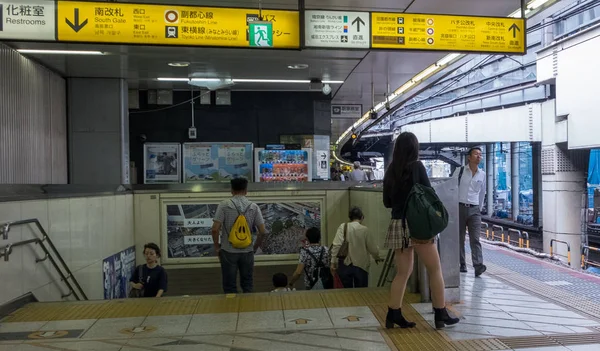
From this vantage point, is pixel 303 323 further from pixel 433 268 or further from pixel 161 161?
pixel 161 161

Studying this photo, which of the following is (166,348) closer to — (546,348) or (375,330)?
(375,330)

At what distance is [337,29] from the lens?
5090 mm

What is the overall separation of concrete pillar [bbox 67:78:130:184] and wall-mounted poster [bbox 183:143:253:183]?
1612 millimetres

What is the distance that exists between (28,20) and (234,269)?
10.7ft

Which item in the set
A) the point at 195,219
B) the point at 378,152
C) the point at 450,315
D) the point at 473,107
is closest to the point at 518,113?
the point at 473,107

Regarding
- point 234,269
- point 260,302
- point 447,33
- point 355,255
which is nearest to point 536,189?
point 447,33

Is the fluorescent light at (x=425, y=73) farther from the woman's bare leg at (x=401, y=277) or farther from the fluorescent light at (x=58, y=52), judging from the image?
the woman's bare leg at (x=401, y=277)

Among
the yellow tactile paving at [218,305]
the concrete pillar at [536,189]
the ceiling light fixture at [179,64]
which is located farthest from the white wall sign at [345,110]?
the concrete pillar at [536,189]

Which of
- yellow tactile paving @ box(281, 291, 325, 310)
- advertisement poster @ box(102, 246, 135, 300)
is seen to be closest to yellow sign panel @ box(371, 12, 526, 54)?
yellow tactile paving @ box(281, 291, 325, 310)

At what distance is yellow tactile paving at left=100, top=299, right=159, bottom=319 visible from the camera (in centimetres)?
390

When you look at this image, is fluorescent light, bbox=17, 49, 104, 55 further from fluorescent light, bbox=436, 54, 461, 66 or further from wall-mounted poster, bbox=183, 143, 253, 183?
fluorescent light, bbox=436, 54, 461, 66

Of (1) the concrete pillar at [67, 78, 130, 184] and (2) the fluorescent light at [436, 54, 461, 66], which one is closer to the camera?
(2) the fluorescent light at [436, 54, 461, 66]

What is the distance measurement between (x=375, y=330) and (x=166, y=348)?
1.46 metres

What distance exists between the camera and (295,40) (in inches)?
197
